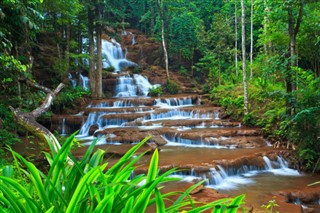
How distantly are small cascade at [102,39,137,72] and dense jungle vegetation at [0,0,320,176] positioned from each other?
4162 millimetres

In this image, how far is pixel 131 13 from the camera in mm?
37531

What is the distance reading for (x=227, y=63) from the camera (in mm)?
25984

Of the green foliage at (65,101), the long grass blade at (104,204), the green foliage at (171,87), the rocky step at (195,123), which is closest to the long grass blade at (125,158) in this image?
the long grass blade at (104,204)

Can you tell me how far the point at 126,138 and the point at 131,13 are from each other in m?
29.8

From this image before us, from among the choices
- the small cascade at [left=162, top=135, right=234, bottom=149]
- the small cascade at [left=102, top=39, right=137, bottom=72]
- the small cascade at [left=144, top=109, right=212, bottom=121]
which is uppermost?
the small cascade at [left=102, top=39, right=137, bottom=72]

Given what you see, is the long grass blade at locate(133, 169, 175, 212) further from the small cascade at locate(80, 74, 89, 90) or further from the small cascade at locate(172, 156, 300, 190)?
the small cascade at locate(80, 74, 89, 90)

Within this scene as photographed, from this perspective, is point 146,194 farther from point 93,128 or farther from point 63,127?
point 63,127

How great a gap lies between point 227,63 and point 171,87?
252 inches

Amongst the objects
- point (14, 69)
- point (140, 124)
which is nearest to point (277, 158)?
point (140, 124)

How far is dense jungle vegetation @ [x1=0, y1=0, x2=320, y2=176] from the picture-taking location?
21.2 feet

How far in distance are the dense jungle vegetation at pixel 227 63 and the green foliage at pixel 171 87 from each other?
8.22ft

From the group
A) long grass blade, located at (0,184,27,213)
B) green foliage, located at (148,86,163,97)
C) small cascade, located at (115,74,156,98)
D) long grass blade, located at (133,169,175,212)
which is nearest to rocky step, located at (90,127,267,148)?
long grass blade, located at (0,184,27,213)

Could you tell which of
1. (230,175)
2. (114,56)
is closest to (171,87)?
(114,56)

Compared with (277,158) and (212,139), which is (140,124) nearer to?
(212,139)
